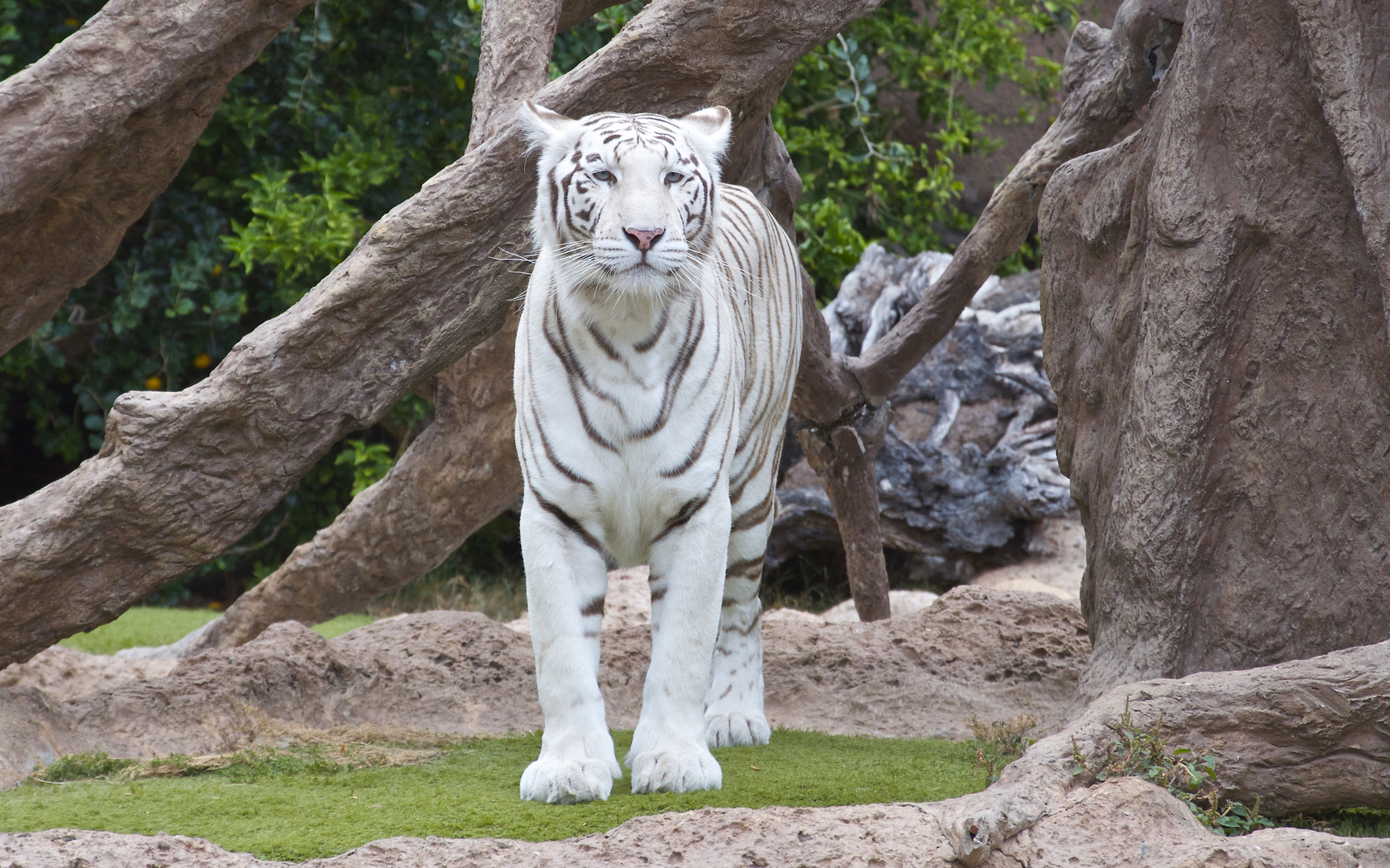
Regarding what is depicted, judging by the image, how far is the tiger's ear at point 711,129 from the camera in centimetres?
331

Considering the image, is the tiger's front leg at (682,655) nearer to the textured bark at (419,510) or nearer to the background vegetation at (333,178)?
the textured bark at (419,510)

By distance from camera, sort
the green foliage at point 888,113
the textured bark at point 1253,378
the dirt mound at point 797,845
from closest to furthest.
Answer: the dirt mound at point 797,845, the textured bark at point 1253,378, the green foliage at point 888,113

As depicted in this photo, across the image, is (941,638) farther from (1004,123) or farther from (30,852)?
(1004,123)

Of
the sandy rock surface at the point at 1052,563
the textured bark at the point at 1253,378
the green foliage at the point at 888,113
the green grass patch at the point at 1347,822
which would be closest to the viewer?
the green grass patch at the point at 1347,822

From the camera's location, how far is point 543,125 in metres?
3.26

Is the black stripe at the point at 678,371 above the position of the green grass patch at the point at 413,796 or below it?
above

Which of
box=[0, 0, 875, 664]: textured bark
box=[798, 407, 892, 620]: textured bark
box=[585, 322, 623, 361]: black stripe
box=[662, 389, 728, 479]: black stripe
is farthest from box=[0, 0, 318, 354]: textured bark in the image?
box=[798, 407, 892, 620]: textured bark

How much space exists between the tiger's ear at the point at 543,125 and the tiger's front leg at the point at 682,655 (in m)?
1.00

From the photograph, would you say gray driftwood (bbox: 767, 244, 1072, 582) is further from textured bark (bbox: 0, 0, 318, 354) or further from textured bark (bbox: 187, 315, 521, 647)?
textured bark (bbox: 0, 0, 318, 354)

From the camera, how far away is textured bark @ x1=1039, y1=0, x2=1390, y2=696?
306cm

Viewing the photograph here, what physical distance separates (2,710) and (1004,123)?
781 cm

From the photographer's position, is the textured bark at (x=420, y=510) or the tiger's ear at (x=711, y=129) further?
the textured bark at (x=420, y=510)

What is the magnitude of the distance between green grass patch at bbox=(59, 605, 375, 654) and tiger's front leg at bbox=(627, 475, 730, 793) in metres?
3.84

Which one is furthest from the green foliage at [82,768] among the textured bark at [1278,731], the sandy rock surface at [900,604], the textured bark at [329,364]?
the sandy rock surface at [900,604]
